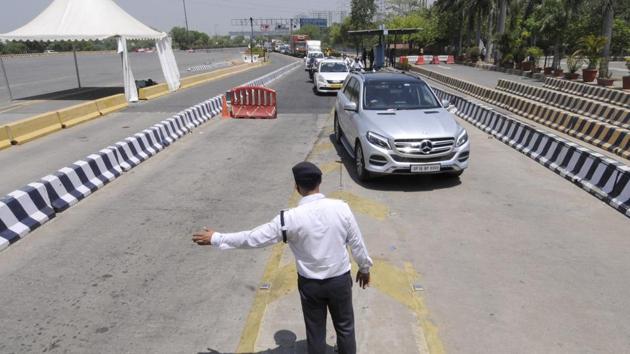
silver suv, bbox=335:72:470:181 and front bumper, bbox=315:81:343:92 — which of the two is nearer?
silver suv, bbox=335:72:470:181

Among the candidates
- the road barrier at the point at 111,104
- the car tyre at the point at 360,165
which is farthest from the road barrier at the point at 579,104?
the road barrier at the point at 111,104

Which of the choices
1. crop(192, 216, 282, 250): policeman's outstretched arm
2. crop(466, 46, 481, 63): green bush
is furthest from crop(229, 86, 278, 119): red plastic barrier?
crop(466, 46, 481, 63): green bush

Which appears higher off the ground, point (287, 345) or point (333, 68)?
point (333, 68)

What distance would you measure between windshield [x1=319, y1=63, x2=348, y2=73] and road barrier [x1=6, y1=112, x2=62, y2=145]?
43.1 feet

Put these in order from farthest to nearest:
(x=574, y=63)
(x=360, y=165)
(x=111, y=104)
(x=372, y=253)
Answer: (x=574, y=63)
(x=111, y=104)
(x=360, y=165)
(x=372, y=253)

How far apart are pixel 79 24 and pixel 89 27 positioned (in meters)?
0.58

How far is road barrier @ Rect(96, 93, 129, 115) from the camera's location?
670 inches

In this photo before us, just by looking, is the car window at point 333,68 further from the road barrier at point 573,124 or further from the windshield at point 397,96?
the windshield at point 397,96

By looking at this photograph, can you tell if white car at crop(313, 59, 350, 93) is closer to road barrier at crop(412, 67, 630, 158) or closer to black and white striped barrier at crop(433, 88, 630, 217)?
road barrier at crop(412, 67, 630, 158)

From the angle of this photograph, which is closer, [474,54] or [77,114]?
[77,114]

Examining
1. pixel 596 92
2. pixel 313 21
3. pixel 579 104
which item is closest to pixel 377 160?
pixel 579 104

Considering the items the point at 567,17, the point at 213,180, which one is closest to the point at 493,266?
the point at 213,180

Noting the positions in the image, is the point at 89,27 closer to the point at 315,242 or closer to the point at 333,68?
the point at 333,68

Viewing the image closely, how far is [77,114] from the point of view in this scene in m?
15.2
